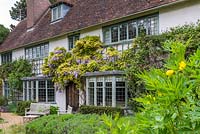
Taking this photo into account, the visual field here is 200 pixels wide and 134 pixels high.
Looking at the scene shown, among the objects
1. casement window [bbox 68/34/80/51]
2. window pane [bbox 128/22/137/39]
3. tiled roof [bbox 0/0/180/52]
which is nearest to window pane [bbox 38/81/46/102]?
tiled roof [bbox 0/0/180/52]

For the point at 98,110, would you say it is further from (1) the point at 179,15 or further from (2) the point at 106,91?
(1) the point at 179,15

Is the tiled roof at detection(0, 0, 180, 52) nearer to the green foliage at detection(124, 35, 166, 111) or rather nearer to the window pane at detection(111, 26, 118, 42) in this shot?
the window pane at detection(111, 26, 118, 42)

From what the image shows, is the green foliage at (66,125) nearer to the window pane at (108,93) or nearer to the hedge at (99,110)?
the hedge at (99,110)

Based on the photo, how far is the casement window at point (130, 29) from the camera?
1639 cm

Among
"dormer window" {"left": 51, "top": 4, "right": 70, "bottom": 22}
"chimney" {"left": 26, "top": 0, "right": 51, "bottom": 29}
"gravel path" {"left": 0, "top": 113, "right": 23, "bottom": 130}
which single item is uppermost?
"chimney" {"left": 26, "top": 0, "right": 51, "bottom": 29}

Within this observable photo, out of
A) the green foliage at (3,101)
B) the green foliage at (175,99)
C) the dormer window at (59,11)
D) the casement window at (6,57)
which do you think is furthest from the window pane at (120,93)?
the casement window at (6,57)

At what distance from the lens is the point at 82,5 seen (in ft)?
77.0

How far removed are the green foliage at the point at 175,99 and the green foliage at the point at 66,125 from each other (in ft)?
18.7

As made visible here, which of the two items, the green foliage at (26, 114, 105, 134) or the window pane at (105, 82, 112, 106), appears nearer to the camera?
the green foliage at (26, 114, 105, 134)

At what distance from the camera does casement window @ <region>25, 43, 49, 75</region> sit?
25688 millimetres

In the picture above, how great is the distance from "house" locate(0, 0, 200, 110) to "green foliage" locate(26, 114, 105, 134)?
5.97 meters

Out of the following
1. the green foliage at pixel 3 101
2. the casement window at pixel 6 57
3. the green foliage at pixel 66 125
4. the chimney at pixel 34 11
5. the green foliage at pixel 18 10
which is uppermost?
the green foliage at pixel 18 10

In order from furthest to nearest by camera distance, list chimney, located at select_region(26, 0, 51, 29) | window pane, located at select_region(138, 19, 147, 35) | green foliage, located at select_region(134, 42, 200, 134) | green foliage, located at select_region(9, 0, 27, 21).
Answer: green foliage, located at select_region(9, 0, 27, 21) → chimney, located at select_region(26, 0, 51, 29) → window pane, located at select_region(138, 19, 147, 35) → green foliage, located at select_region(134, 42, 200, 134)

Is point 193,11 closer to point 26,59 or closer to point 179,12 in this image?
point 179,12
